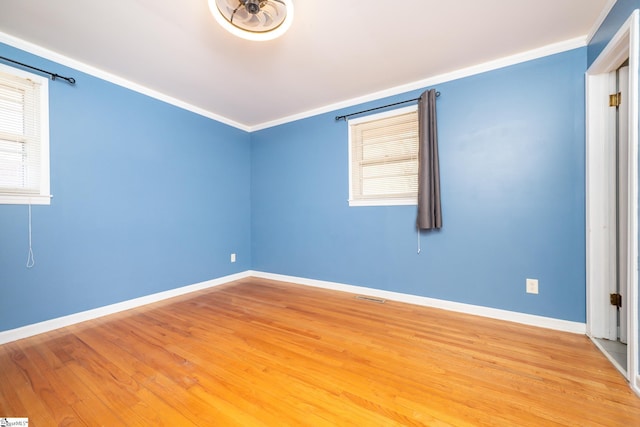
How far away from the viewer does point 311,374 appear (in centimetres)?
159

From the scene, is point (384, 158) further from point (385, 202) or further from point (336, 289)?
point (336, 289)

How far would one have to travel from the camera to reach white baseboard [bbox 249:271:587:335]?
84.5 inches

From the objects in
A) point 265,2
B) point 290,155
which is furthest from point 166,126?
point 265,2

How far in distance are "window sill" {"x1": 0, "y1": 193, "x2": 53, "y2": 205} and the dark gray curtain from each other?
3.56 m

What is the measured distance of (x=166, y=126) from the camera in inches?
123

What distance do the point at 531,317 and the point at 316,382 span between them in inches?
82.0

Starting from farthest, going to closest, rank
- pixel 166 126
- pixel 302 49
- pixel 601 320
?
pixel 166 126, pixel 302 49, pixel 601 320

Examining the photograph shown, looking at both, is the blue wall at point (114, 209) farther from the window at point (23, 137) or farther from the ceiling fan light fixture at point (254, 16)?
the ceiling fan light fixture at point (254, 16)

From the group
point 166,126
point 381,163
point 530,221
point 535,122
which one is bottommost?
point 530,221

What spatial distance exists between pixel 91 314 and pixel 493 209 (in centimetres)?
409

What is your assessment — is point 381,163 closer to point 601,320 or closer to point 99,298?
point 601,320

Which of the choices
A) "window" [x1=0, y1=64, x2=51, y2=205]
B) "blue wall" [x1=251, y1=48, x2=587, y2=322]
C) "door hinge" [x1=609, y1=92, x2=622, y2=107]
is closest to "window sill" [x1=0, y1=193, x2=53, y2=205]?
"window" [x1=0, y1=64, x2=51, y2=205]

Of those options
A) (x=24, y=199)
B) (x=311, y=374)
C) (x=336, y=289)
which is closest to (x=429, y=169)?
(x=336, y=289)

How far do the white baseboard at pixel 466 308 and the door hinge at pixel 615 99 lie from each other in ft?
5.79
